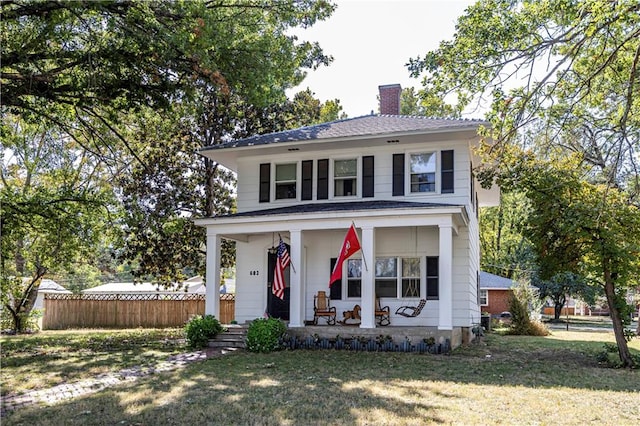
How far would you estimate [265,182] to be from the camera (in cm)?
1809

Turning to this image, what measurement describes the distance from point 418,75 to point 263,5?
19.4 ft

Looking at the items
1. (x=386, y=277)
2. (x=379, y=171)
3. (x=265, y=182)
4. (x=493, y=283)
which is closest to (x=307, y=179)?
(x=265, y=182)

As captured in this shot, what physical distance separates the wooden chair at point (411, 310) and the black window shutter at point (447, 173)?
3289 mm

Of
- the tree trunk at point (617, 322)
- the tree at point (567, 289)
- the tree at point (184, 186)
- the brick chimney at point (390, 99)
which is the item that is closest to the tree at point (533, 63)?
the tree trunk at point (617, 322)

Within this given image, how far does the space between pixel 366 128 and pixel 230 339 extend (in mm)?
7461

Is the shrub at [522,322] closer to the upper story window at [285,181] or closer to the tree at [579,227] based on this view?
the tree at [579,227]

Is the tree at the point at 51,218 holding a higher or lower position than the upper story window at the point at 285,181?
lower

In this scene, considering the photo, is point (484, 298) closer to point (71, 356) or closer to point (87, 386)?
point (71, 356)

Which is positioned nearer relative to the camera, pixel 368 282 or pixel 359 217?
pixel 368 282

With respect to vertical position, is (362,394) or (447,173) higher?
(447,173)

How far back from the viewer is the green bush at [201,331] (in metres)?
14.7

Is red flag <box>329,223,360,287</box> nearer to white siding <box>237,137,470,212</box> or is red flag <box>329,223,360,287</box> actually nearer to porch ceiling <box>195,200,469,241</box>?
porch ceiling <box>195,200,469,241</box>

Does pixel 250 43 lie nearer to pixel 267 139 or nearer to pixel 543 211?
pixel 267 139

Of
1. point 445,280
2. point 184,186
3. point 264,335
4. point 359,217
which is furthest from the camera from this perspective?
point 184,186
